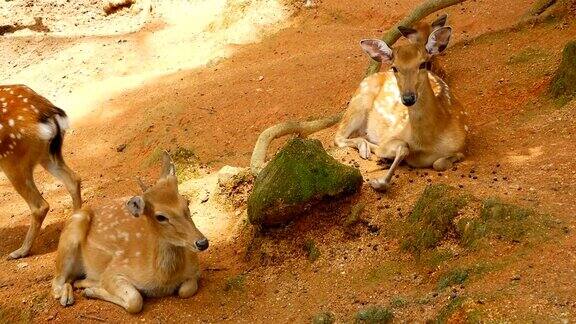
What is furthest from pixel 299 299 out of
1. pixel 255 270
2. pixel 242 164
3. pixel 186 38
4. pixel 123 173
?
pixel 186 38

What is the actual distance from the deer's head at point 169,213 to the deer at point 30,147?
83.7 inches

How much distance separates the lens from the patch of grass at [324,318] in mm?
4746

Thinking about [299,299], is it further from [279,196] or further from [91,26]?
[91,26]

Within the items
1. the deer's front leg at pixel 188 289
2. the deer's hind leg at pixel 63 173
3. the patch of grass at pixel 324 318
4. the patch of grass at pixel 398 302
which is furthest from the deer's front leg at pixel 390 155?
the deer's hind leg at pixel 63 173

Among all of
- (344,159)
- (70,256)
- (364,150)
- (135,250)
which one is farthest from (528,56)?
(70,256)

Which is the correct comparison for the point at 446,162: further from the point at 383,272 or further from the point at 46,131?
the point at 46,131

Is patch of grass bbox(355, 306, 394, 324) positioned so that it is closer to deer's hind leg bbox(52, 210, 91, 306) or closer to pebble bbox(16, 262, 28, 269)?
deer's hind leg bbox(52, 210, 91, 306)

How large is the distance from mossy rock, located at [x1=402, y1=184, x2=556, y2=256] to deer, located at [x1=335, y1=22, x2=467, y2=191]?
62 centimetres

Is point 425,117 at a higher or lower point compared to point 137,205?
lower

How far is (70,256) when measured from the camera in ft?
20.1

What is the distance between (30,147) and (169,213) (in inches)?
97.9

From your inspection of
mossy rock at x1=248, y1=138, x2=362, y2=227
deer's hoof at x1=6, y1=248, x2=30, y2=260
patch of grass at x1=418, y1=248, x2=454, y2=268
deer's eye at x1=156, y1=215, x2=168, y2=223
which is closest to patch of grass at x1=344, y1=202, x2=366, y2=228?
mossy rock at x1=248, y1=138, x2=362, y2=227

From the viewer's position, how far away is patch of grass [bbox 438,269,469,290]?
4.59 m

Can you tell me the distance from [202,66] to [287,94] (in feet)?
8.67
